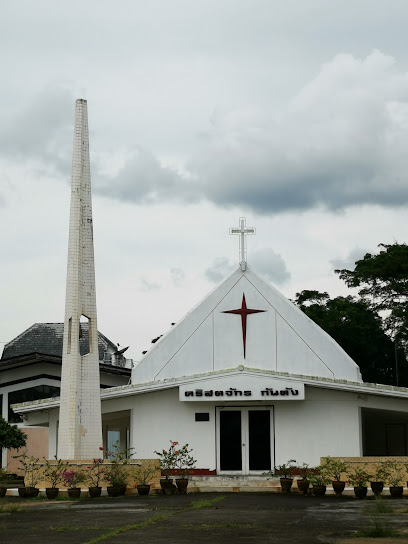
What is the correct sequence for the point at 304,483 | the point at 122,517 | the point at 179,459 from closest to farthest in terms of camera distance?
the point at 122,517 → the point at 304,483 → the point at 179,459

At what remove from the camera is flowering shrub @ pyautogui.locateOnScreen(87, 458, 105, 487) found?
2577 centimetres

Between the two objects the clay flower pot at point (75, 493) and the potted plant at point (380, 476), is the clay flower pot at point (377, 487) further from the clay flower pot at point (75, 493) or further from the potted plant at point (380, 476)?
the clay flower pot at point (75, 493)

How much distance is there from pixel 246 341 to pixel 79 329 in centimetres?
724

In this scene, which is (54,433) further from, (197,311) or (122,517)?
(122,517)

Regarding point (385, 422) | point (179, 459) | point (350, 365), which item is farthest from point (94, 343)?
point (385, 422)

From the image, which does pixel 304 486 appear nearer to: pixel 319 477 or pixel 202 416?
pixel 319 477

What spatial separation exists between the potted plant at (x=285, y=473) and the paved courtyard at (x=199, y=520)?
301 cm

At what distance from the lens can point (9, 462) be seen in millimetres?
40094

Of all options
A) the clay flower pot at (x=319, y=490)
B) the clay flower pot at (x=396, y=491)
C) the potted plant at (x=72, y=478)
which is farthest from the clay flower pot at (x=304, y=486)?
the potted plant at (x=72, y=478)


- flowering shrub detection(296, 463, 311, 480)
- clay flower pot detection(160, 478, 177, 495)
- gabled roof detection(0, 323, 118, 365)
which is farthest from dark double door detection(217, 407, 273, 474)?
gabled roof detection(0, 323, 118, 365)

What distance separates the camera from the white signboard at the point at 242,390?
1129 inches

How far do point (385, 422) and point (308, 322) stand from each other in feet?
27.8

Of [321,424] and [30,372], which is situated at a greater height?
[30,372]

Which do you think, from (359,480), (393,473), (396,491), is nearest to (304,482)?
(359,480)
